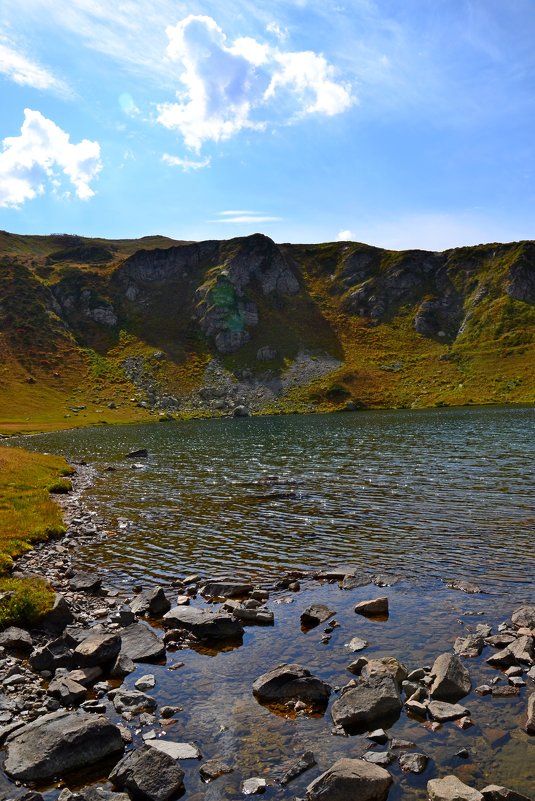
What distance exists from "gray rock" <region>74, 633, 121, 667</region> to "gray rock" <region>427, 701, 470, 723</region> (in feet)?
31.0

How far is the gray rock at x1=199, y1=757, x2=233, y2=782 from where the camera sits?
11.7 meters

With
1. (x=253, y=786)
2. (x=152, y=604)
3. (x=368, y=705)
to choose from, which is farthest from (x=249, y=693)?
(x=152, y=604)

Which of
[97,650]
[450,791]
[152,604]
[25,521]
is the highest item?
[450,791]

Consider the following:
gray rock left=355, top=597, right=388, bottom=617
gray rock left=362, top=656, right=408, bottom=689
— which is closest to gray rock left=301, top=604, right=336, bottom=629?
gray rock left=355, top=597, right=388, bottom=617

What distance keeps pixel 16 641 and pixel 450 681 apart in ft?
43.0

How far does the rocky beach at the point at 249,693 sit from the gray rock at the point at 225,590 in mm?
59

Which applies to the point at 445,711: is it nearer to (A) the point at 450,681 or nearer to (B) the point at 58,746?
(A) the point at 450,681

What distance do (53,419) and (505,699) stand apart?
146 meters

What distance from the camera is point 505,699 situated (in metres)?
14.2

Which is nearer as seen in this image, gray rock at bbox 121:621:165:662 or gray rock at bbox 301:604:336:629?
gray rock at bbox 121:621:165:662

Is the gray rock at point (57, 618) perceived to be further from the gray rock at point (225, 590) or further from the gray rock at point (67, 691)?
the gray rock at point (225, 590)

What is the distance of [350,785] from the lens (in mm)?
10867

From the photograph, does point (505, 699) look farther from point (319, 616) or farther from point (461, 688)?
point (319, 616)

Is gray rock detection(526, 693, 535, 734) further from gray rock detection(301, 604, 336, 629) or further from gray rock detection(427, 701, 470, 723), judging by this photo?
gray rock detection(301, 604, 336, 629)
